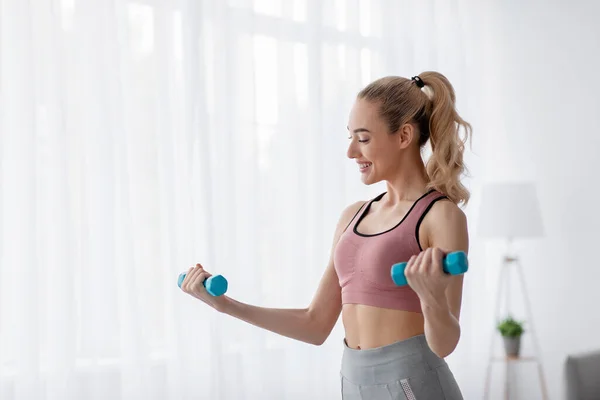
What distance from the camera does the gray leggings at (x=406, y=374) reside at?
1510mm

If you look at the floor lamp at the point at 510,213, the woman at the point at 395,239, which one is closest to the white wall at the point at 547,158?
the floor lamp at the point at 510,213

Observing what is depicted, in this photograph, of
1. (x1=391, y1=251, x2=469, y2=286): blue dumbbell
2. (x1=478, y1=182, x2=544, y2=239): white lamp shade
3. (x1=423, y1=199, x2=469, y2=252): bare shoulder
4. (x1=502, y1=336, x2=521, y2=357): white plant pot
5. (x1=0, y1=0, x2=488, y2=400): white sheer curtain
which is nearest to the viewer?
(x1=391, y1=251, x2=469, y2=286): blue dumbbell

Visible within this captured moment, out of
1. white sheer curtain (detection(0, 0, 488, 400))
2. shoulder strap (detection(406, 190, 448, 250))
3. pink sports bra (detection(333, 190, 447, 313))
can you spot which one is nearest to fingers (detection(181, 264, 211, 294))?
pink sports bra (detection(333, 190, 447, 313))

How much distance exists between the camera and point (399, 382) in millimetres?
1517

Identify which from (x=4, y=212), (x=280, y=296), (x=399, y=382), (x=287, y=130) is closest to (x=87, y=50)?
(x=4, y=212)

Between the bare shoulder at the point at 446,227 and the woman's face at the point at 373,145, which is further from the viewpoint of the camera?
the woman's face at the point at 373,145

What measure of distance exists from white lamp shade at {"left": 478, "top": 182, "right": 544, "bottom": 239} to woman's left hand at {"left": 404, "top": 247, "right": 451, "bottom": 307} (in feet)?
8.87

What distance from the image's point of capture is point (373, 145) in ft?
5.30

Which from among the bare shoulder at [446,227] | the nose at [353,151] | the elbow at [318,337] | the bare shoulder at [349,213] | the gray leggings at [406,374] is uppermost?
the nose at [353,151]

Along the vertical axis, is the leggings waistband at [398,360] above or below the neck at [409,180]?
below

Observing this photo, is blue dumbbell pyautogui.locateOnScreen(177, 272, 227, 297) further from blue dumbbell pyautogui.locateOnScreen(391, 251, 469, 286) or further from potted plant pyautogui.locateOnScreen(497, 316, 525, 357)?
potted plant pyautogui.locateOnScreen(497, 316, 525, 357)

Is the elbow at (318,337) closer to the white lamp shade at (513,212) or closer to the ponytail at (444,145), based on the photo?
the ponytail at (444,145)

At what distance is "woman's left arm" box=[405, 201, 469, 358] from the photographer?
3.93 ft

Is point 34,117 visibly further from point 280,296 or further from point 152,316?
point 280,296
